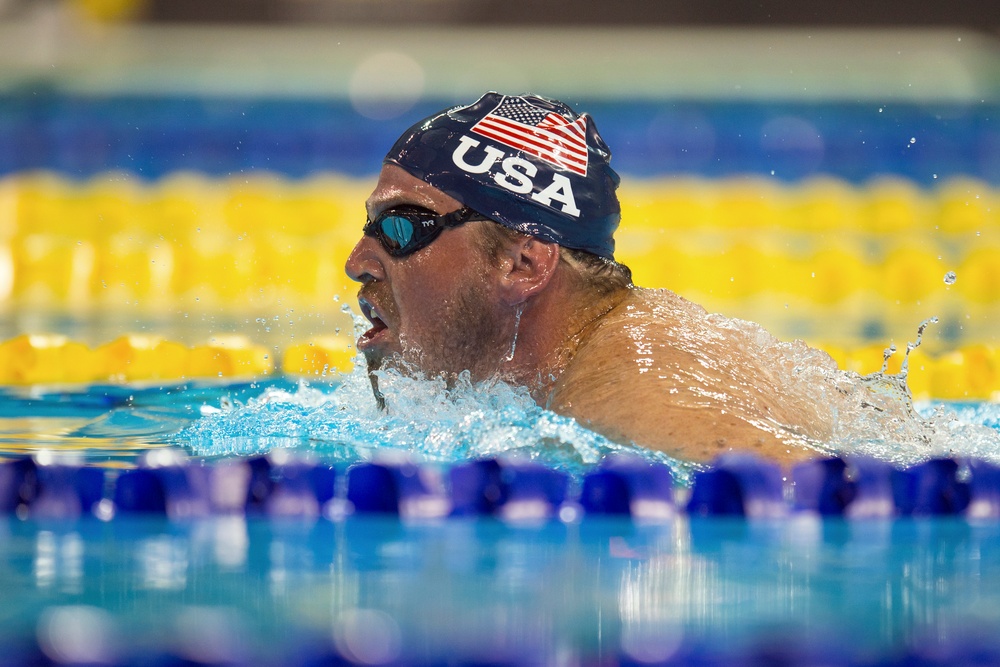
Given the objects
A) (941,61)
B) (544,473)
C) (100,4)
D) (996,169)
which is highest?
(100,4)

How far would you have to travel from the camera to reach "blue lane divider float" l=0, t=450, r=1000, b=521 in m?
1.94

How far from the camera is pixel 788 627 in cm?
122

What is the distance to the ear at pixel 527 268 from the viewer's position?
2.56m

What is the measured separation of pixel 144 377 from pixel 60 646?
400cm

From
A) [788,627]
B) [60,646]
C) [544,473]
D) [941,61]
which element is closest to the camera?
[60,646]

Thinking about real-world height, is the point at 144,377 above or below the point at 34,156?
below

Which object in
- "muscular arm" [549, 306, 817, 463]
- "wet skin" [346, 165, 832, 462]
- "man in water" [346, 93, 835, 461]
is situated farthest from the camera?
"man in water" [346, 93, 835, 461]

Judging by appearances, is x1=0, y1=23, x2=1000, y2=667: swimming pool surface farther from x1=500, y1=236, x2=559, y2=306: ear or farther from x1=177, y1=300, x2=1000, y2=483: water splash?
x1=500, y1=236, x2=559, y2=306: ear

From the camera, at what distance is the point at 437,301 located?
257 cm

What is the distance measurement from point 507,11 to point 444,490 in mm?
8698

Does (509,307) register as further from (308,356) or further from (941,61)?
(941,61)

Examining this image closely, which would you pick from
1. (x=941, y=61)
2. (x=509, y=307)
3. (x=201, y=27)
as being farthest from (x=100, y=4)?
(x=509, y=307)

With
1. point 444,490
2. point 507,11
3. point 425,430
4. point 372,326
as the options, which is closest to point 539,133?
point 372,326

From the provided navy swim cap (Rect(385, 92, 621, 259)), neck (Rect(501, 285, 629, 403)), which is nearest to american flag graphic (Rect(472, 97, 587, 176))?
navy swim cap (Rect(385, 92, 621, 259))
